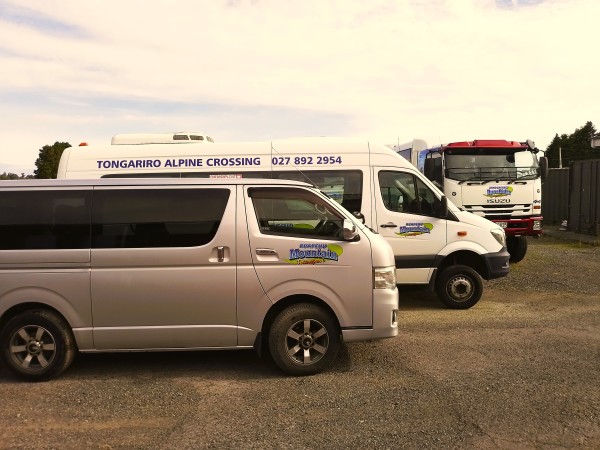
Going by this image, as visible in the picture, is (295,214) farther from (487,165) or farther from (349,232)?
(487,165)

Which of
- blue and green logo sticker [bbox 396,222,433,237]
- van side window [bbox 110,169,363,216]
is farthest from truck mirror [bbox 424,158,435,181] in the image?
van side window [bbox 110,169,363,216]

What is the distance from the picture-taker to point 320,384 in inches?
193

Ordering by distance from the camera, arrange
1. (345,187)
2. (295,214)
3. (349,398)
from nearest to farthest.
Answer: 1. (349,398)
2. (295,214)
3. (345,187)

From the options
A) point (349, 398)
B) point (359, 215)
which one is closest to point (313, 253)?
point (349, 398)

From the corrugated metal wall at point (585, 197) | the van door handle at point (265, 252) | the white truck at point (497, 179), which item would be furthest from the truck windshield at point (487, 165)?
the corrugated metal wall at point (585, 197)

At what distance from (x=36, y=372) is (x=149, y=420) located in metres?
1.53

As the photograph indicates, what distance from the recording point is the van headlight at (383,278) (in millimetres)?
5090

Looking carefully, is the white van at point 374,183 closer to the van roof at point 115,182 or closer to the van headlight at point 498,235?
the van headlight at point 498,235

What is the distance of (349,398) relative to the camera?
4.57 meters

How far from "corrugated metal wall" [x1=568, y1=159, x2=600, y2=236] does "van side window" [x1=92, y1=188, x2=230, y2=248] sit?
53.6 ft

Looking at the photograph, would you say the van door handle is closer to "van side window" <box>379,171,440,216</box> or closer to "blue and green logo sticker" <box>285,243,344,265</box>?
"blue and green logo sticker" <box>285,243,344,265</box>

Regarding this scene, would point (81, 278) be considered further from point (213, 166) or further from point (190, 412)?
point (213, 166)

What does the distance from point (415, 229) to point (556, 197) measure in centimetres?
1642

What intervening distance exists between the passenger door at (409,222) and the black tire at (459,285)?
0.28 meters
